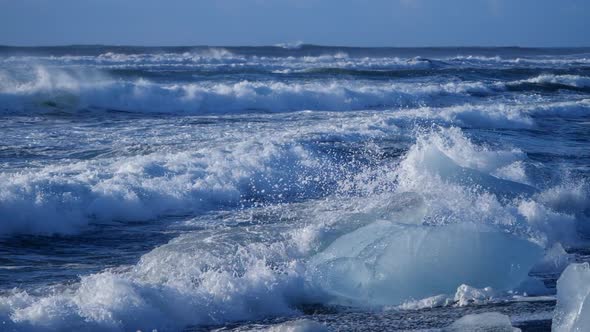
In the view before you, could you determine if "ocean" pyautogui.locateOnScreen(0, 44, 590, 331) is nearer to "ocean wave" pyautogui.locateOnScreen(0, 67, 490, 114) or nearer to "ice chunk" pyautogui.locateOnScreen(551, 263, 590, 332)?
"ice chunk" pyautogui.locateOnScreen(551, 263, 590, 332)

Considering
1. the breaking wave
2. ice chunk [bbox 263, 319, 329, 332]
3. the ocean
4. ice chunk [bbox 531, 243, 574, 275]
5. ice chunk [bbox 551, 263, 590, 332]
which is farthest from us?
ice chunk [bbox 531, 243, 574, 275]

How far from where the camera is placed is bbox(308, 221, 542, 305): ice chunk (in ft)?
18.0

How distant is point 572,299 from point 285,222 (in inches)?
152

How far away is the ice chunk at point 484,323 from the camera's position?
4531 mm

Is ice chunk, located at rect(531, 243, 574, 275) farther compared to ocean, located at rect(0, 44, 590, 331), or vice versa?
ice chunk, located at rect(531, 243, 574, 275)

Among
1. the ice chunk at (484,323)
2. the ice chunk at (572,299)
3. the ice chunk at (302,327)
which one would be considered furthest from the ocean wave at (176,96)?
the ice chunk at (572,299)

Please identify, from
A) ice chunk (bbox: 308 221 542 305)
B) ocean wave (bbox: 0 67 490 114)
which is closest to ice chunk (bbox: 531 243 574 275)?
ice chunk (bbox: 308 221 542 305)

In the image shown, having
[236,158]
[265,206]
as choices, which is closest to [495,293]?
[265,206]

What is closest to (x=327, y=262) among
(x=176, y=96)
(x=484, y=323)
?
(x=484, y=323)

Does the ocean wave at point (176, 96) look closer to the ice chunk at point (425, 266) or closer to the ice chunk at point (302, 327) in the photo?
the ice chunk at point (425, 266)

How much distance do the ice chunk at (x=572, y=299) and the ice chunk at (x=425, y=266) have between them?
124cm

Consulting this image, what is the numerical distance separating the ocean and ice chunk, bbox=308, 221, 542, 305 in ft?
0.04

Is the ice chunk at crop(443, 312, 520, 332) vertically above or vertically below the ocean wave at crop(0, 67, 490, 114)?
below

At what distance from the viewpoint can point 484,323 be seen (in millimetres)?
4613
